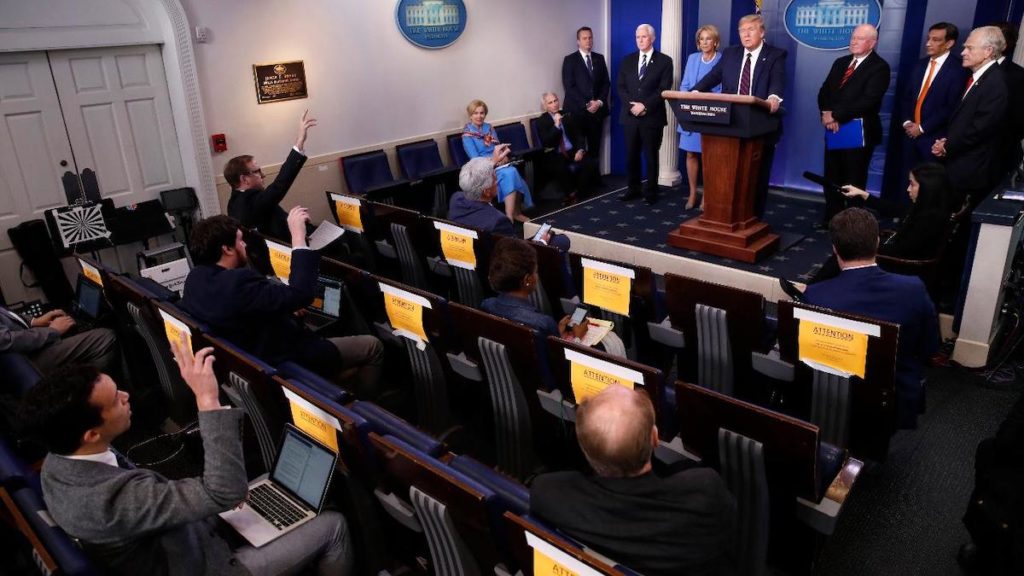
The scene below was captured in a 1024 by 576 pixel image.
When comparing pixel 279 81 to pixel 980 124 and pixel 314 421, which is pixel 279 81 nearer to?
pixel 314 421

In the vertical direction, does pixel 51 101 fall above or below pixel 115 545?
above

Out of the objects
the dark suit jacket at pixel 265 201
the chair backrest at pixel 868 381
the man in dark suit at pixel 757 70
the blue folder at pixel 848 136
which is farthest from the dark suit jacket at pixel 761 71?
the dark suit jacket at pixel 265 201

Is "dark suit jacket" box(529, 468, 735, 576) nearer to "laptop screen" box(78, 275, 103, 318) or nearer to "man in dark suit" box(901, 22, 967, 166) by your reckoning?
"laptop screen" box(78, 275, 103, 318)

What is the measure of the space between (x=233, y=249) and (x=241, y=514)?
1.29 meters

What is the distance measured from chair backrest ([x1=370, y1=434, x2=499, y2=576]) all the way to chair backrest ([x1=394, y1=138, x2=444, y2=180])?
5406 mm

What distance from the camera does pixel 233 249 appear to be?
10.1 feet

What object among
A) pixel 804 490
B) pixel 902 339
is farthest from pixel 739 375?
pixel 804 490

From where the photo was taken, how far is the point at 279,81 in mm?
6281

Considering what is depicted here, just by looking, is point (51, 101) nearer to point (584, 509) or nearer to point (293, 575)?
point (293, 575)

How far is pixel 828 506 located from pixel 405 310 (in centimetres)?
183

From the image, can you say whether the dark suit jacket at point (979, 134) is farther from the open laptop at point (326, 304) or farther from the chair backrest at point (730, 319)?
the open laptop at point (326, 304)

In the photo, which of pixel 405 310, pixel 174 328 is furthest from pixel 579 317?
pixel 174 328

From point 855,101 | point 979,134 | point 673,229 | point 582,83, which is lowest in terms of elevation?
point 673,229

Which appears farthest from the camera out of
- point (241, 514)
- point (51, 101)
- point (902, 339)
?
point (51, 101)
